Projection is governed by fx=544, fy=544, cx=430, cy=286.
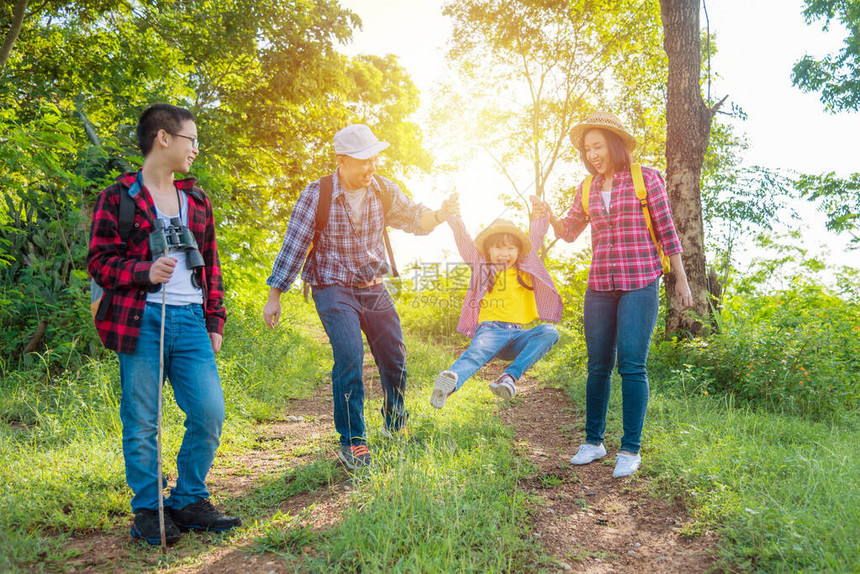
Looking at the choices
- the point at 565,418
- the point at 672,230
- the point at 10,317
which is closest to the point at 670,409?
the point at 565,418

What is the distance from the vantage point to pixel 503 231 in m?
4.29

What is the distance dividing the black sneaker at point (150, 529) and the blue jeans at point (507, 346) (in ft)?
6.32

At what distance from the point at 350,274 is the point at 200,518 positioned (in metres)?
1.66

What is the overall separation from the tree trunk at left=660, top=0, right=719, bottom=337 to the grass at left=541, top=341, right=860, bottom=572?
1.83 m

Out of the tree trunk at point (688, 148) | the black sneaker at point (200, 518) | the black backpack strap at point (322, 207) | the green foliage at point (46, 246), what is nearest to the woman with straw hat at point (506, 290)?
the black backpack strap at point (322, 207)

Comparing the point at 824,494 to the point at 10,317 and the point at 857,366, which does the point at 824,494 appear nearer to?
the point at 857,366

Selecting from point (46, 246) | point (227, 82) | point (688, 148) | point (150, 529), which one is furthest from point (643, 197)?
point (227, 82)

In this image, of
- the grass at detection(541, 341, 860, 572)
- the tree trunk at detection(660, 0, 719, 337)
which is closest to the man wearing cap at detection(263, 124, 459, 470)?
the grass at detection(541, 341, 860, 572)

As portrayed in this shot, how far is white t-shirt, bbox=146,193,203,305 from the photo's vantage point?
2.79 meters

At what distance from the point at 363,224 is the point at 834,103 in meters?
25.0

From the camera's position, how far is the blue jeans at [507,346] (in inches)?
152

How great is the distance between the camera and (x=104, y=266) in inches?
103

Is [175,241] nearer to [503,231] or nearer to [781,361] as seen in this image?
[503,231]

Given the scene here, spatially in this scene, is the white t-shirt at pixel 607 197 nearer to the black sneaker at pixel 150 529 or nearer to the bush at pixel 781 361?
the bush at pixel 781 361
